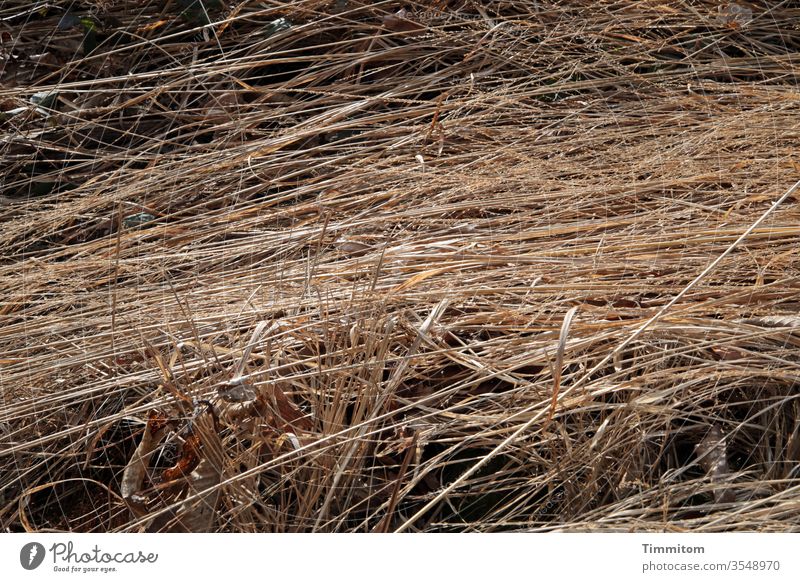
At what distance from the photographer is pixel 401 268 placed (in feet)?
4.84

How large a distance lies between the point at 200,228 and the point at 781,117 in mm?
1246

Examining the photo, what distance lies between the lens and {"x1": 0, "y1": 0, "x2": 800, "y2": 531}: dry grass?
1.23m

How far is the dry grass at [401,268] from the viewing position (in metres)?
1.23

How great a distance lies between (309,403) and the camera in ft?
4.45

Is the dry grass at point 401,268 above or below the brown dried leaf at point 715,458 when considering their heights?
above

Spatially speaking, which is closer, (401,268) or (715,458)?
(715,458)
